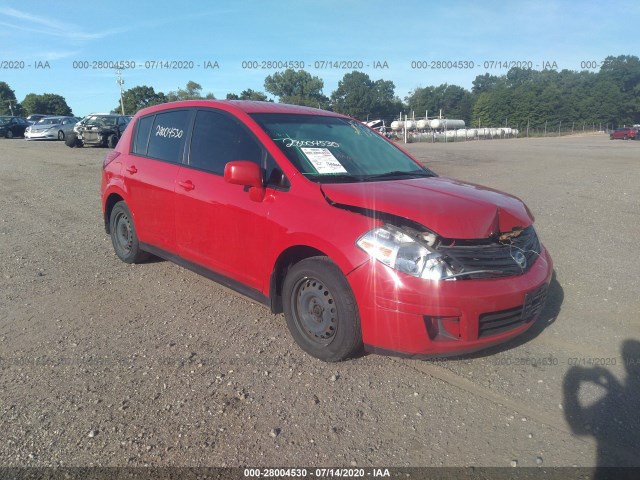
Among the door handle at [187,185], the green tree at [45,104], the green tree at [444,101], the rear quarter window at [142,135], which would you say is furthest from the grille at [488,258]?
the green tree at [45,104]

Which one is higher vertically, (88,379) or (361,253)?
(361,253)

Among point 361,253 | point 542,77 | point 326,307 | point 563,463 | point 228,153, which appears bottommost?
point 563,463

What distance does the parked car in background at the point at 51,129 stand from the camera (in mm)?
27344

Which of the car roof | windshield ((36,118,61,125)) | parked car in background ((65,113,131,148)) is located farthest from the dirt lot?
windshield ((36,118,61,125))

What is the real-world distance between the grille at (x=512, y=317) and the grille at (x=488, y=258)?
20 centimetres

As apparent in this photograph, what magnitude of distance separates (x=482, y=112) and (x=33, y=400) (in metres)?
91.4

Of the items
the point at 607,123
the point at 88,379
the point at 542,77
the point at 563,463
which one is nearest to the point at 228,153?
the point at 88,379

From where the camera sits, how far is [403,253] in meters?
A: 2.98

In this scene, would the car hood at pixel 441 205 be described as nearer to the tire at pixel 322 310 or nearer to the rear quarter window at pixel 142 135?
the tire at pixel 322 310

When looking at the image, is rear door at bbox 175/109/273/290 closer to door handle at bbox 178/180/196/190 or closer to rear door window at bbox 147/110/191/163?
door handle at bbox 178/180/196/190

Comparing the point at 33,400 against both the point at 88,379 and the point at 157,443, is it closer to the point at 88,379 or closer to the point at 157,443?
the point at 88,379

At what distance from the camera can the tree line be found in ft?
188

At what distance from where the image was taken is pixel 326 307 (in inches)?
131

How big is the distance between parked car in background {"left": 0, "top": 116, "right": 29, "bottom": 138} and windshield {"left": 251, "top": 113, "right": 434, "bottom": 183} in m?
35.0
